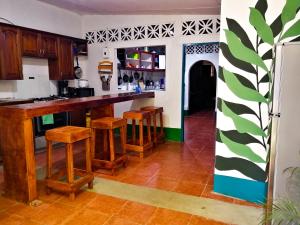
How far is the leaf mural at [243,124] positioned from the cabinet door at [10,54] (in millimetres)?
3609

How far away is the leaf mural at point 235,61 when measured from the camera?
251 centimetres

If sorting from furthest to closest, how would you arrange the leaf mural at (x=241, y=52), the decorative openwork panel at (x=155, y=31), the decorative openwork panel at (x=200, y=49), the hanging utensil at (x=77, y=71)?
the decorative openwork panel at (x=200, y=49) → the hanging utensil at (x=77, y=71) → the decorative openwork panel at (x=155, y=31) → the leaf mural at (x=241, y=52)

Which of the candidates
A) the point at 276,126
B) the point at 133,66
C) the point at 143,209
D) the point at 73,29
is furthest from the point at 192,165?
the point at 73,29

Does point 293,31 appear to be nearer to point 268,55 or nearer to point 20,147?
point 268,55

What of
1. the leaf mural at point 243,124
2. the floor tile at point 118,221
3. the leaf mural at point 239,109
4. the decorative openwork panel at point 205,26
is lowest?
the floor tile at point 118,221

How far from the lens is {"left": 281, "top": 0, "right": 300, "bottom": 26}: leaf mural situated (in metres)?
2.26

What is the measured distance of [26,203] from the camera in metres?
2.59

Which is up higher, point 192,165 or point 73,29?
point 73,29

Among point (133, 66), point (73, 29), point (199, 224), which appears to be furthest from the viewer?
point (133, 66)

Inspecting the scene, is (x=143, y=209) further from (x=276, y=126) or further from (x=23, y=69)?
(x=23, y=69)

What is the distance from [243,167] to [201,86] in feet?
23.8

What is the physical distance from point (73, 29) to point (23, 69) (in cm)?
167

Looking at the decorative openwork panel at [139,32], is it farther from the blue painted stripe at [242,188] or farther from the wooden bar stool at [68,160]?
the blue painted stripe at [242,188]

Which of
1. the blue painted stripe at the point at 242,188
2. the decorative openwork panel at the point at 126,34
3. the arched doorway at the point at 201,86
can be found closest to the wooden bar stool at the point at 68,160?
the blue painted stripe at the point at 242,188
